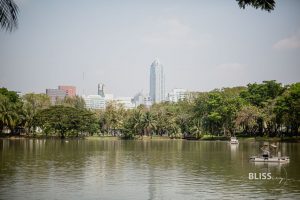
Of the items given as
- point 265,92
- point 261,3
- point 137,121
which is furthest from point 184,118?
point 261,3

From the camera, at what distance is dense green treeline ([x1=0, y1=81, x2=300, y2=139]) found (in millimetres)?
93244

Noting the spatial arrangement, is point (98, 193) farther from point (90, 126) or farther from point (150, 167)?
point (90, 126)

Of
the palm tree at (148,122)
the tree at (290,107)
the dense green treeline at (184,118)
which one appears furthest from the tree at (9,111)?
the tree at (290,107)

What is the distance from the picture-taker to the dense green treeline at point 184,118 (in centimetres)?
9324

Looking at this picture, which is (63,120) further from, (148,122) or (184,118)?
(184,118)

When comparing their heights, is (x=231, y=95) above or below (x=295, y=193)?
above

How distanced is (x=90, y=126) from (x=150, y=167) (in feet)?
250

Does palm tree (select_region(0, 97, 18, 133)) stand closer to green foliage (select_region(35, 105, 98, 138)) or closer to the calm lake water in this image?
green foliage (select_region(35, 105, 98, 138))

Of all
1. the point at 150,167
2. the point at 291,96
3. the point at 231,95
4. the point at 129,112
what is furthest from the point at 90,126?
the point at 150,167

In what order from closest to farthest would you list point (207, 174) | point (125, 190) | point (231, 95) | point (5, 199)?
point (5, 199), point (125, 190), point (207, 174), point (231, 95)

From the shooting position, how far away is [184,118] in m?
113

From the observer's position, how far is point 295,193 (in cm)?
2158

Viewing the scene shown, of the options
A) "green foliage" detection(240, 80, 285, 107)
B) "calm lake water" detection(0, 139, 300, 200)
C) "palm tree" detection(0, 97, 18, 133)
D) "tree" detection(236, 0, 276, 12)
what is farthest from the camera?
"green foliage" detection(240, 80, 285, 107)

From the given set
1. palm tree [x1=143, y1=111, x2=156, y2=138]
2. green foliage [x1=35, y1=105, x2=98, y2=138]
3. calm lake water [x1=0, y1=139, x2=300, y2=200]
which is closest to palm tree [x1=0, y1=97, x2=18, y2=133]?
green foliage [x1=35, y1=105, x2=98, y2=138]
